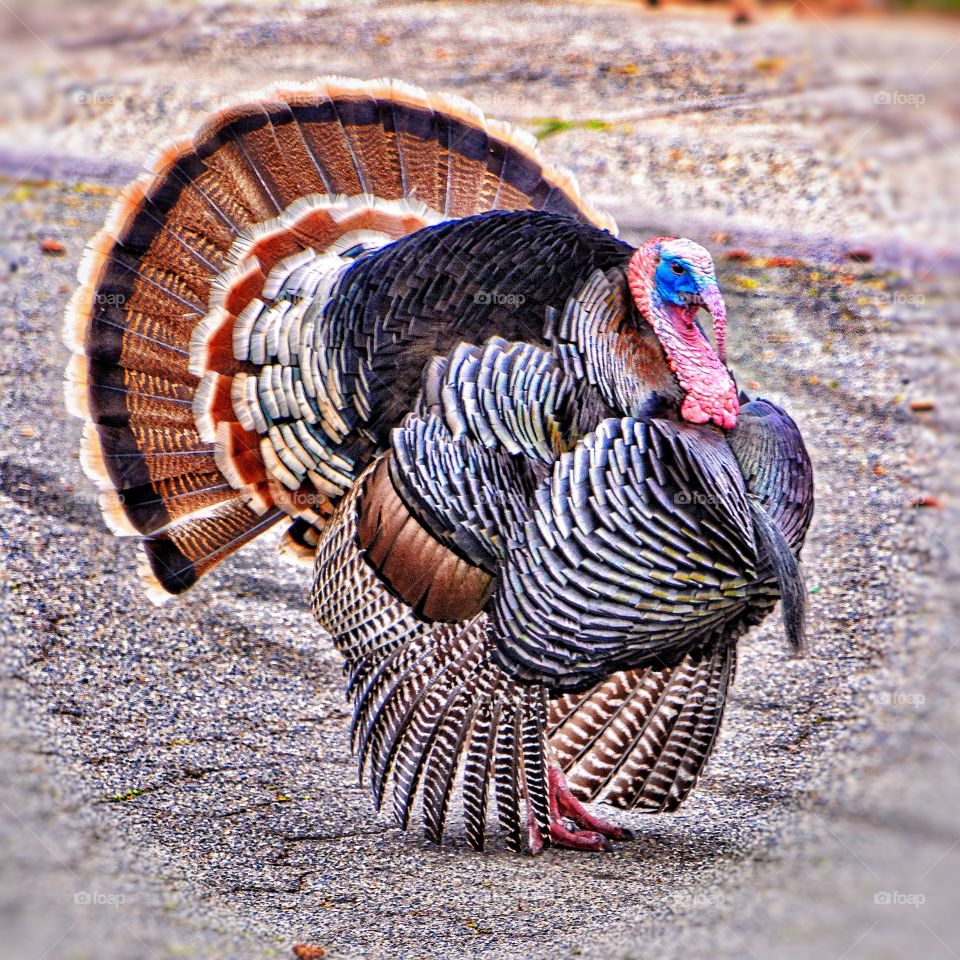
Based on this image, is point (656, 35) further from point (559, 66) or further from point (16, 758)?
point (16, 758)

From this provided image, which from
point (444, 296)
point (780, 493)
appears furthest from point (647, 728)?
point (444, 296)

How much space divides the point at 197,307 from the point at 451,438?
1271 mm

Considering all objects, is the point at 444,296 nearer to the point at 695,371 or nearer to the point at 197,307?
the point at 695,371

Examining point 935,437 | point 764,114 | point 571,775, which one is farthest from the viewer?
point 764,114

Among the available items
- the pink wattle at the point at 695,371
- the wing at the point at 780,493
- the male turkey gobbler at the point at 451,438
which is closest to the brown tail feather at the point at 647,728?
the male turkey gobbler at the point at 451,438

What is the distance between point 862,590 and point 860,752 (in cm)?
98

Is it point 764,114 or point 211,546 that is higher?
point 764,114

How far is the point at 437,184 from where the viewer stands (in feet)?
14.0

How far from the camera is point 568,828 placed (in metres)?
3.80

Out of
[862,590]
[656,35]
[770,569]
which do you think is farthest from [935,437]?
[656,35]

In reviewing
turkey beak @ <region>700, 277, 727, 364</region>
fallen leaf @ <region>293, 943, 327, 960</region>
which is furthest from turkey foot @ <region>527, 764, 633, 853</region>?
turkey beak @ <region>700, 277, 727, 364</region>

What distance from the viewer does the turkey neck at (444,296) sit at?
11.3 ft

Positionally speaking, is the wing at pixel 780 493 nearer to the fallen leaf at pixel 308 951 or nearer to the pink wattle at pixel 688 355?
the pink wattle at pixel 688 355

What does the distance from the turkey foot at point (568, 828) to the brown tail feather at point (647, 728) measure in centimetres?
8
